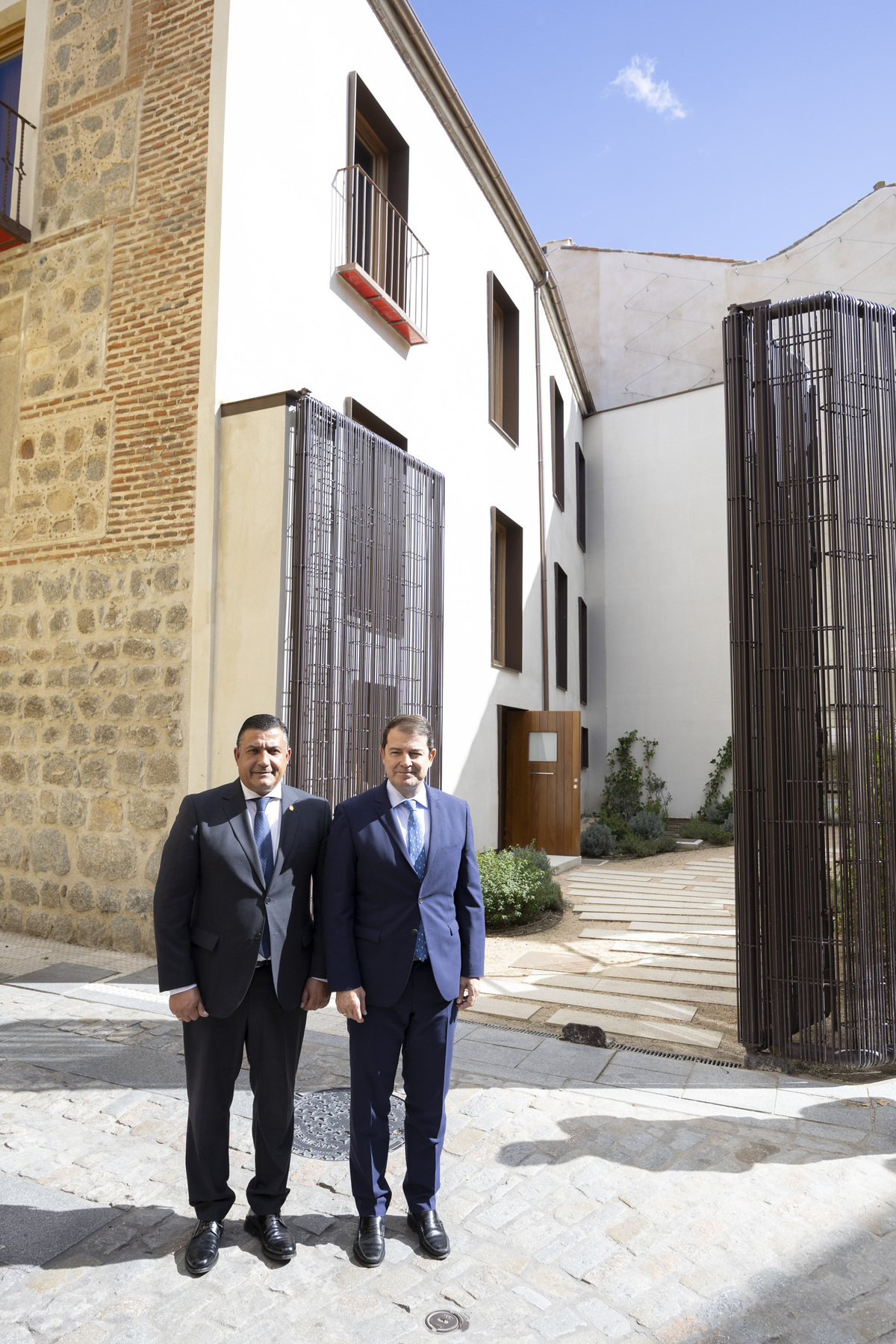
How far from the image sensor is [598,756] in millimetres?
16922

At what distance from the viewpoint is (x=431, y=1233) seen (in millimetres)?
2688

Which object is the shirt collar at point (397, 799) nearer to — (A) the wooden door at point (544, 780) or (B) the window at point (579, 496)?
(A) the wooden door at point (544, 780)

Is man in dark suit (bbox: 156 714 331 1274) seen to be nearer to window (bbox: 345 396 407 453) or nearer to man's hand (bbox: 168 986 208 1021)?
man's hand (bbox: 168 986 208 1021)

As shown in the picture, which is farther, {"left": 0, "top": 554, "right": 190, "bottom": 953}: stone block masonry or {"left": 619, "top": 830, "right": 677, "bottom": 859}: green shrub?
{"left": 619, "top": 830, "right": 677, "bottom": 859}: green shrub

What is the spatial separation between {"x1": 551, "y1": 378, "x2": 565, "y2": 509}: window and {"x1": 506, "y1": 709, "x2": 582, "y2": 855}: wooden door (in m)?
4.19

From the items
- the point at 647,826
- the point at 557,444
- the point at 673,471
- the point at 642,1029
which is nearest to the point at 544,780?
the point at 647,826

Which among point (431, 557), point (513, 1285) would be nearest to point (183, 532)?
point (431, 557)

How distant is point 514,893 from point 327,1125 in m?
4.63

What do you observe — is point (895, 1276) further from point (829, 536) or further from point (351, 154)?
point (351, 154)

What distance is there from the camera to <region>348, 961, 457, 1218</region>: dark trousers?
8.91 feet

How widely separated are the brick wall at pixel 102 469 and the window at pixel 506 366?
6022 millimetres

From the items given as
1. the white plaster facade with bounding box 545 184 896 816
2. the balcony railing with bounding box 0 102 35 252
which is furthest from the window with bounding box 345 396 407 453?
the white plaster facade with bounding box 545 184 896 816

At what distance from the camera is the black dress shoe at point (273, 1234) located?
2.61 meters

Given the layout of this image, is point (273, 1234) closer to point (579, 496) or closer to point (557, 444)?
point (557, 444)
